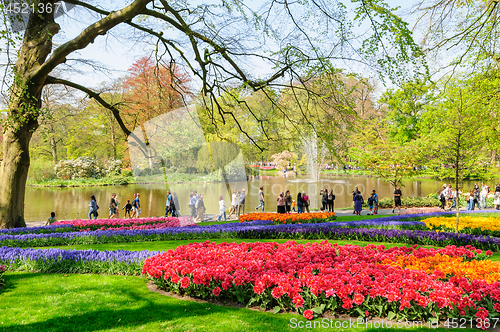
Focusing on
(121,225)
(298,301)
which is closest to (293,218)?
(121,225)

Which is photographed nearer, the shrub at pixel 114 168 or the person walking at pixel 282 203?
the person walking at pixel 282 203

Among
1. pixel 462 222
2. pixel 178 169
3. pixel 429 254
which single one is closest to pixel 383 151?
pixel 462 222

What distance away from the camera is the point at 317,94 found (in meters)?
8.88

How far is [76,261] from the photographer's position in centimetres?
564

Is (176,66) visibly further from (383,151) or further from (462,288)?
(383,151)

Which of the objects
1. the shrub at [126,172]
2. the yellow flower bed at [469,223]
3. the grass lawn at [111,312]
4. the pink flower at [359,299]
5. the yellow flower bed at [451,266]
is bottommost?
the grass lawn at [111,312]

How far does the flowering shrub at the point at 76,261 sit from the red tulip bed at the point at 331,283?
529mm

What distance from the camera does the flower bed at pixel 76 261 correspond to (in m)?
5.53

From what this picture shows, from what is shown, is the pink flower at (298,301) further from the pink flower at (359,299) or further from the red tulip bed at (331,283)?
the pink flower at (359,299)

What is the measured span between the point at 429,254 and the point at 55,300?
584 centimetres

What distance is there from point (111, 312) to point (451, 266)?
4.77 m

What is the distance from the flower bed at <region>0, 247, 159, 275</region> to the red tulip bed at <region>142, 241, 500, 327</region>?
0.53 meters

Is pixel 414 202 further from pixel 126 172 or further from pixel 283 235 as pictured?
pixel 126 172

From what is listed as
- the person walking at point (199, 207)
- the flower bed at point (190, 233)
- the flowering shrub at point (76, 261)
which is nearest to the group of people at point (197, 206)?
the person walking at point (199, 207)
